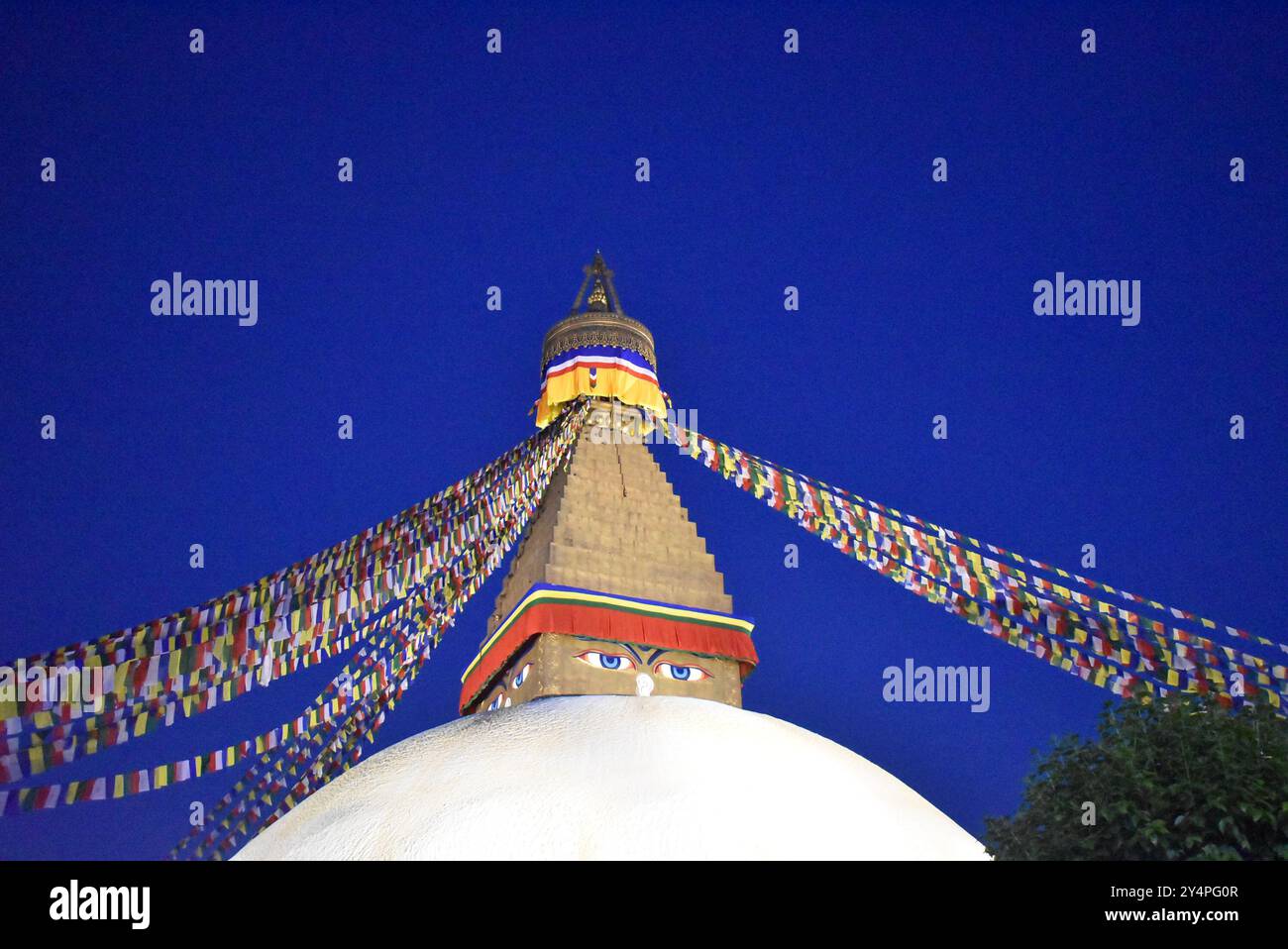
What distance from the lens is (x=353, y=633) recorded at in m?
8.76

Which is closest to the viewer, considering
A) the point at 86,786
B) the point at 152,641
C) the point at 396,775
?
the point at 396,775

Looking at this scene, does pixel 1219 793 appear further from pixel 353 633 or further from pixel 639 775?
pixel 353 633

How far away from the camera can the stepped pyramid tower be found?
30.8ft

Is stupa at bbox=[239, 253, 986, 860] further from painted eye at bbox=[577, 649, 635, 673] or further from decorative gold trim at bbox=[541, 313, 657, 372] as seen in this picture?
decorative gold trim at bbox=[541, 313, 657, 372]

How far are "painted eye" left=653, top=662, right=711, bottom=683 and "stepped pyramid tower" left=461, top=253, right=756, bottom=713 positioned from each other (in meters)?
0.01

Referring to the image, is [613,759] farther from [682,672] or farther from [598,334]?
[598,334]

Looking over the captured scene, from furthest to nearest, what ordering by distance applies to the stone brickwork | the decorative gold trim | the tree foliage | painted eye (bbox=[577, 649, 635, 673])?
the decorative gold trim
the stone brickwork
painted eye (bbox=[577, 649, 635, 673])
the tree foliage

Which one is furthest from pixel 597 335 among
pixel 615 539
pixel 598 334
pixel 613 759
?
pixel 613 759

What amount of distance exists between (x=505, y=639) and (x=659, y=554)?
1931mm

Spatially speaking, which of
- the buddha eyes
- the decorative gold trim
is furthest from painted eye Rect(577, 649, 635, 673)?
the decorative gold trim

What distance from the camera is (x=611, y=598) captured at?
31.8 feet

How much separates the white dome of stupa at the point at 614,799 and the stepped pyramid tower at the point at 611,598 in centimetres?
251

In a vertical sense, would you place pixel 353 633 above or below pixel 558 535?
below
